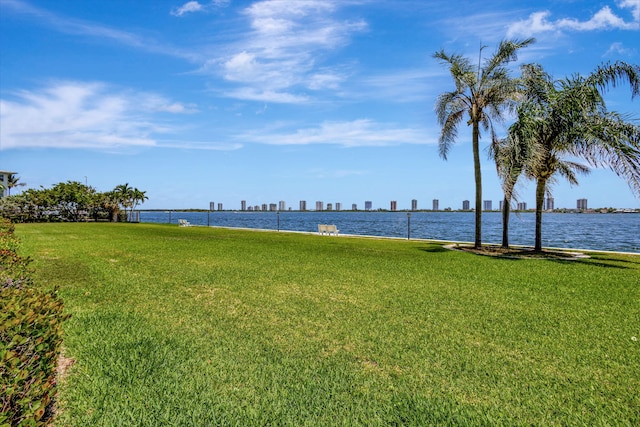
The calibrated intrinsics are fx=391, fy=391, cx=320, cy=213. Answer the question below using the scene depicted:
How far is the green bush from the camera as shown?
218 centimetres

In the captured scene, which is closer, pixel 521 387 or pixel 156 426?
pixel 156 426

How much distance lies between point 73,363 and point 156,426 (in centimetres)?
171

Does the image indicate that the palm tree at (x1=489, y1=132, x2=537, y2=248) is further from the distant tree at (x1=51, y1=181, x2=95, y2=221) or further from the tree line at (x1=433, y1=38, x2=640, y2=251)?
the distant tree at (x1=51, y1=181, x2=95, y2=221)

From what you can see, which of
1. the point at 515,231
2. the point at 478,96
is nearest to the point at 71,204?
the point at 478,96

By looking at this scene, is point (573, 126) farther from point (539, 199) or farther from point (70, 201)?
point (70, 201)

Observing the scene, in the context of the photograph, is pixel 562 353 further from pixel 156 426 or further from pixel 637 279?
pixel 637 279

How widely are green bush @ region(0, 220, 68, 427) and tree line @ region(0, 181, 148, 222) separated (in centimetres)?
4573

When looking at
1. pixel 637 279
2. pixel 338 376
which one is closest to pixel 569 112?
pixel 637 279

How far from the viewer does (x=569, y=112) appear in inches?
544

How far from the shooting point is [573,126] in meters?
13.8

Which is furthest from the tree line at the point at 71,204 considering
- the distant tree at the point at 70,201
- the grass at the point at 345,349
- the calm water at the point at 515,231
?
the grass at the point at 345,349

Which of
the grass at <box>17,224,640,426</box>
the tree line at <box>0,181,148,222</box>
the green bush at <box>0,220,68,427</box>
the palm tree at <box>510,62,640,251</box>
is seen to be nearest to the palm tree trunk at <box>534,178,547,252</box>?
the palm tree at <box>510,62,640,251</box>

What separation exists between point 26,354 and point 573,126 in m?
16.1

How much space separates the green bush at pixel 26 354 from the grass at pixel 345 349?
785mm
